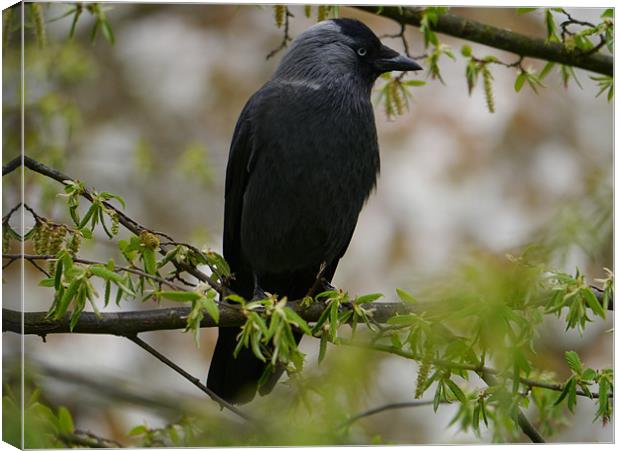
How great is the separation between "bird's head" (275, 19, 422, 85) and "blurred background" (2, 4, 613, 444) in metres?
0.13

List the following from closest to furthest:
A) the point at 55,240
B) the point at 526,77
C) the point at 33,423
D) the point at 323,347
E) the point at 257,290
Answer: the point at 33,423, the point at 55,240, the point at 323,347, the point at 526,77, the point at 257,290

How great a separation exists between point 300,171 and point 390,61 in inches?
27.8

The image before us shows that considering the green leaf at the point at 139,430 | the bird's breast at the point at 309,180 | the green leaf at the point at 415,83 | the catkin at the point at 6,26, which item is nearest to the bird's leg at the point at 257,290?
the bird's breast at the point at 309,180

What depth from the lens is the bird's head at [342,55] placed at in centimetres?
429

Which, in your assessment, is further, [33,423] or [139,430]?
[139,430]

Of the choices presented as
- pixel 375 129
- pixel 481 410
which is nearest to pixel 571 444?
pixel 481 410

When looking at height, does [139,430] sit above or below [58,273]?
below

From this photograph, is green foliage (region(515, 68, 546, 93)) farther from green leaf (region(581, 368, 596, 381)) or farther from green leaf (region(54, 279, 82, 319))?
green leaf (region(54, 279, 82, 319))

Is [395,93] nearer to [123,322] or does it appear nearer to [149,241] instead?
[149,241]

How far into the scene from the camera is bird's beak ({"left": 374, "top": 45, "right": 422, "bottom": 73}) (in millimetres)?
4223

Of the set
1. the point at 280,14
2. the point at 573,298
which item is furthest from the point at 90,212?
the point at 573,298

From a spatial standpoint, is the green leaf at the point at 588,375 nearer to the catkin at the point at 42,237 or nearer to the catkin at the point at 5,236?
the catkin at the point at 42,237

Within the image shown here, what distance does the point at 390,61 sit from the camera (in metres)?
4.29

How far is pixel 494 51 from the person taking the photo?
4.70 meters
